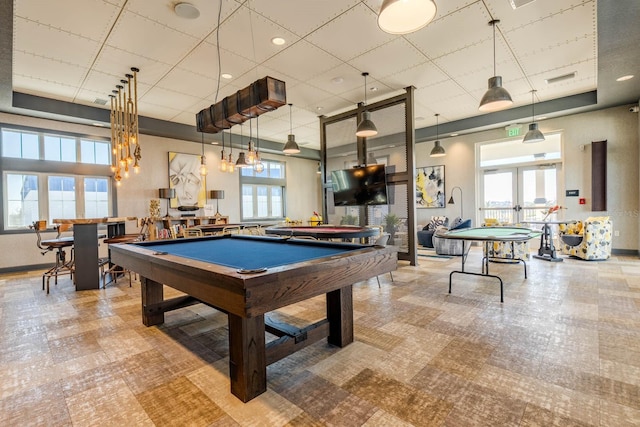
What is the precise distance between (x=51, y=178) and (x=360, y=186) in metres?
6.54

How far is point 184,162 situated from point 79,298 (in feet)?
16.2

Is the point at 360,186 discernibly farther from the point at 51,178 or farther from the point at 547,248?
the point at 51,178

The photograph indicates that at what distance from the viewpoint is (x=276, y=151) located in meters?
10.1

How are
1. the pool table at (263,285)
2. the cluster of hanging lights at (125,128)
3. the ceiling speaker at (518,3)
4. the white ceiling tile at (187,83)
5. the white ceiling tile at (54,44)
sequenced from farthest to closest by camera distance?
the white ceiling tile at (187,83)
the cluster of hanging lights at (125,128)
the white ceiling tile at (54,44)
the ceiling speaker at (518,3)
the pool table at (263,285)

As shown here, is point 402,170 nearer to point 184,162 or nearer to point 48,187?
point 184,162

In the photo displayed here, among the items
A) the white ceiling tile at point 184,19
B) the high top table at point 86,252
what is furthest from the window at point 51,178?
the white ceiling tile at point 184,19

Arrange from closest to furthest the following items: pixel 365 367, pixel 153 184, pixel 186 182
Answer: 1. pixel 365 367
2. pixel 153 184
3. pixel 186 182

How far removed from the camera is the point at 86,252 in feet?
15.2

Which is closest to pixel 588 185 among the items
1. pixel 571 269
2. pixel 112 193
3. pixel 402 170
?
pixel 571 269

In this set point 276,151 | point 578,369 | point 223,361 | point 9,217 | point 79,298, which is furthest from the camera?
point 276,151

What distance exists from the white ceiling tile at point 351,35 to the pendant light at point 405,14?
1351 mm

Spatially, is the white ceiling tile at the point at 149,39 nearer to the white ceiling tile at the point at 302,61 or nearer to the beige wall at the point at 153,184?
the white ceiling tile at the point at 302,61

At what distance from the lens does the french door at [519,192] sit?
771cm

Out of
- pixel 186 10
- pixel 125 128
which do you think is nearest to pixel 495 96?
pixel 186 10
